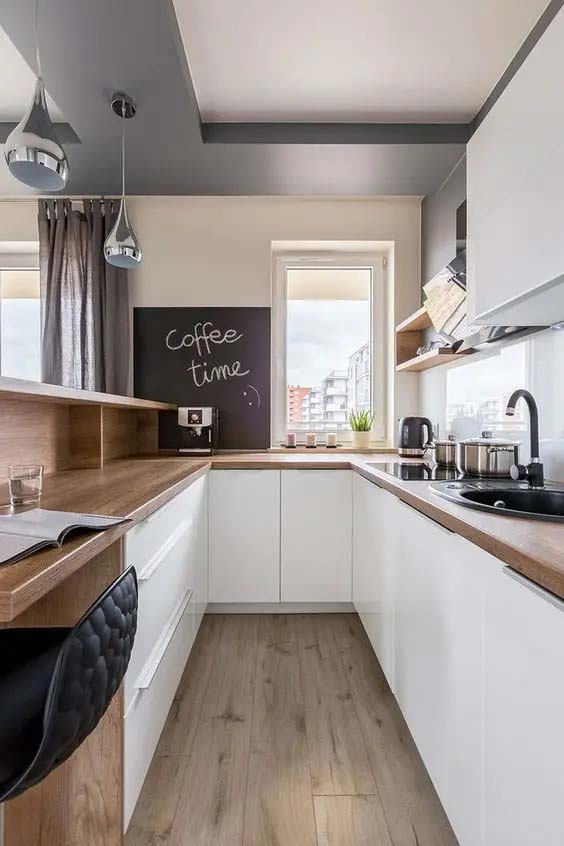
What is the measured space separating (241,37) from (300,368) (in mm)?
1766

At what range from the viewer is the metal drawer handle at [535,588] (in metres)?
0.65

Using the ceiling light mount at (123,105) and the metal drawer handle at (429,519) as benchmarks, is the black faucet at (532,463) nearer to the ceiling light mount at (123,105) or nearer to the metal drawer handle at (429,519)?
the metal drawer handle at (429,519)

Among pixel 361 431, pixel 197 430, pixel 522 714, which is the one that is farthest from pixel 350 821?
pixel 361 431

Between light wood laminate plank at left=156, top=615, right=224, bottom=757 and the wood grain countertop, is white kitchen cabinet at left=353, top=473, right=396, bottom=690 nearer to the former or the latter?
the wood grain countertop

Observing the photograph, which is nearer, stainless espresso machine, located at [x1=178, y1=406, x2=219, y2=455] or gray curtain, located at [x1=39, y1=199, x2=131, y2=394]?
stainless espresso machine, located at [x1=178, y1=406, x2=219, y2=455]

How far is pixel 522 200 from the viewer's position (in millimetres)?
1244

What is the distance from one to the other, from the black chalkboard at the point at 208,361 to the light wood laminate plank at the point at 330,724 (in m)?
1.31

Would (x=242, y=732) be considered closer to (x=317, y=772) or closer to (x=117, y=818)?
(x=317, y=772)

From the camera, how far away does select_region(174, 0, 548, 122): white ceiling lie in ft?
5.46

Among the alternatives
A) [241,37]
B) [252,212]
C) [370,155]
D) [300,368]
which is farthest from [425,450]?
[241,37]

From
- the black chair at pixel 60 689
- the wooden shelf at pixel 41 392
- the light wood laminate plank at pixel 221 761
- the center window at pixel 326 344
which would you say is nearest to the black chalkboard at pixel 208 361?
the center window at pixel 326 344

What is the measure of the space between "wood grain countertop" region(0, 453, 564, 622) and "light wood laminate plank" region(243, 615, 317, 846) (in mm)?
844

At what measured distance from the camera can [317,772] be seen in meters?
1.37

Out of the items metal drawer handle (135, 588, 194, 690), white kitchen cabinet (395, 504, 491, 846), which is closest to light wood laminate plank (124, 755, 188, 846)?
metal drawer handle (135, 588, 194, 690)
